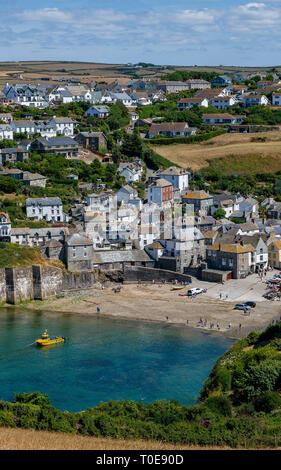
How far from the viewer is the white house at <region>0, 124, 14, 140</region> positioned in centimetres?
7175

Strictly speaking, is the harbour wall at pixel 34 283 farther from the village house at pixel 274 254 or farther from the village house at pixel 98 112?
the village house at pixel 98 112

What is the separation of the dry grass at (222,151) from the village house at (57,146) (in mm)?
11624

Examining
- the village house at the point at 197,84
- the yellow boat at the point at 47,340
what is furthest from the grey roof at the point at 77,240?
the village house at the point at 197,84

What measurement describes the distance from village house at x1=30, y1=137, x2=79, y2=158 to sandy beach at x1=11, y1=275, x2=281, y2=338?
999 inches

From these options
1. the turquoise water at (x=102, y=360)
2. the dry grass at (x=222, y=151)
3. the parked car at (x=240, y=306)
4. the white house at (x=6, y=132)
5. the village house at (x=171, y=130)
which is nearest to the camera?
the turquoise water at (x=102, y=360)

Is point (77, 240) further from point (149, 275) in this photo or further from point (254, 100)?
point (254, 100)

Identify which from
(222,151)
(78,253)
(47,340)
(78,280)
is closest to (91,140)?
(222,151)

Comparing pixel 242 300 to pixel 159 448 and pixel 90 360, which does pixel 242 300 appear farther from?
pixel 159 448

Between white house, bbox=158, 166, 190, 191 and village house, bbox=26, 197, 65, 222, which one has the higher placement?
white house, bbox=158, 166, 190, 191

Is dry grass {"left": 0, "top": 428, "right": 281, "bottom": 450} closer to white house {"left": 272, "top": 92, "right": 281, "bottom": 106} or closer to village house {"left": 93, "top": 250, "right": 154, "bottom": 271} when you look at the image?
village house {"left": 93, "top": 250, "right": 154, "bottom": 271}

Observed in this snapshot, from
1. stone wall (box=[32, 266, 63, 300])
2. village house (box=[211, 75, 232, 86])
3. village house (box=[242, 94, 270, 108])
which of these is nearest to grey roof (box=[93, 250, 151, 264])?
stone wall (box=[32, 266, 63, 300])

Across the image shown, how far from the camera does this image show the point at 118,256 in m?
50.1

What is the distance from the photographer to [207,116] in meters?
89.8

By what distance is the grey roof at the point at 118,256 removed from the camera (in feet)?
163
